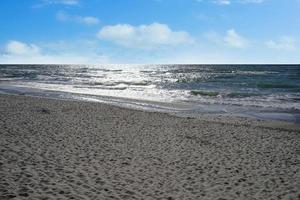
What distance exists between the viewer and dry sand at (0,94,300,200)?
334 inches

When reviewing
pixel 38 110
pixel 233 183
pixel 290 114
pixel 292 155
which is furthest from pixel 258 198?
pixel 290 114

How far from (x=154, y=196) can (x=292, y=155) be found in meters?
6.65

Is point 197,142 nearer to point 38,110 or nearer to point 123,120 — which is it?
point 123,120

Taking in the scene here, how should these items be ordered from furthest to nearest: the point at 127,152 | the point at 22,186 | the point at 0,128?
1. the point at 0,128
2. the point at 127,152
3. the point at 22,186

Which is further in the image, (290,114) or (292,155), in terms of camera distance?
(290,114)

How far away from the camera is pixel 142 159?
1127 centimetres

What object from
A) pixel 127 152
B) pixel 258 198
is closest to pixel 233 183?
pixel 258 198

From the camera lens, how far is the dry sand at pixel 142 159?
8.49 meters

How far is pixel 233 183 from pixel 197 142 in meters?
4.69

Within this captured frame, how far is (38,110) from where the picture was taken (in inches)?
798

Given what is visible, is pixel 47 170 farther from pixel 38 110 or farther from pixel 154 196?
pixel 38 110

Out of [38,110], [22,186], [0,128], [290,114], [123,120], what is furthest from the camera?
[290,114]

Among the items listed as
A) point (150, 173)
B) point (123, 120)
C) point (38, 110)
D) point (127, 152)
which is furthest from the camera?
point (38, 110)

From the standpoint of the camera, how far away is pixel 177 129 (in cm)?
1673
